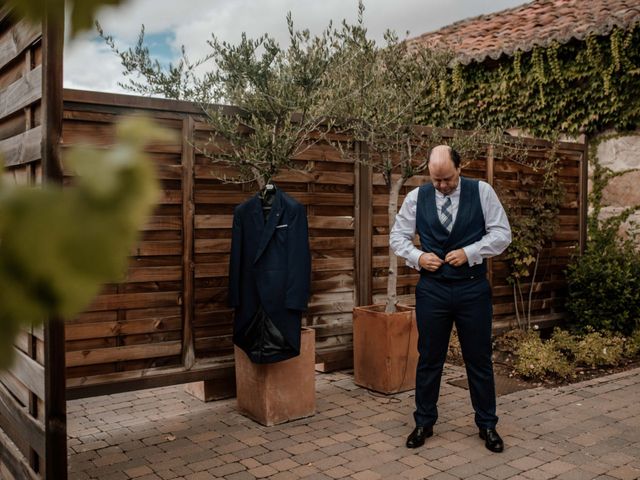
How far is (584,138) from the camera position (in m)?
8.30

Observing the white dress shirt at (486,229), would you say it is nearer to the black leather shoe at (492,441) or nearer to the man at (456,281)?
the man at (456,281)

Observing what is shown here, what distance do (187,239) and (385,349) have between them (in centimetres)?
190

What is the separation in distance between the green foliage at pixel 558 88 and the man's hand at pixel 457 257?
3.31 metres

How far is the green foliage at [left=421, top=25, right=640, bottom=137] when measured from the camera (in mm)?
7828

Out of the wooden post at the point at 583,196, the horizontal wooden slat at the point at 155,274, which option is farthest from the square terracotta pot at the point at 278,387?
the wooden post at the point at 583,196

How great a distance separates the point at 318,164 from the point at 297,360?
187 cm

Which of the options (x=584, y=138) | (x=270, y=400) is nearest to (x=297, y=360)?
(x=270, y=400)

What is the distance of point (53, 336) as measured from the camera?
2.95 m

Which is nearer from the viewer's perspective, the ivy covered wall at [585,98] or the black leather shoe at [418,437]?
the black leather shoe at [418,437]

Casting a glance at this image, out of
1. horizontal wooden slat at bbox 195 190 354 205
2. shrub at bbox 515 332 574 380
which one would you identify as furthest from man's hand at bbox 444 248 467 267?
shrub at bbox 515 332 574 380

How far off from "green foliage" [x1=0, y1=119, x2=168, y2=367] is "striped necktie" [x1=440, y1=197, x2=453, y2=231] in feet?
13.0

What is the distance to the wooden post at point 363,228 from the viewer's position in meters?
6.07

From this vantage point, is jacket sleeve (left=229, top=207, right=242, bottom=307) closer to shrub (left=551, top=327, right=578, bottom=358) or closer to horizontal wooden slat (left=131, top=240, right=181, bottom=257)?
horizontal wooden slat (left=131, top=240, right=181, bottom=257)

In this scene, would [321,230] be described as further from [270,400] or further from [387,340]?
[270,400]
